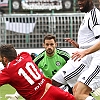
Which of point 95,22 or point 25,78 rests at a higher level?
point 95,22

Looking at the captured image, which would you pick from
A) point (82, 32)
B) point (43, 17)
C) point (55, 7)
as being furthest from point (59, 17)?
point (82, 32)

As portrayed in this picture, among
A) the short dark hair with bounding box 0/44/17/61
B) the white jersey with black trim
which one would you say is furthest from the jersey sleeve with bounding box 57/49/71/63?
the short dark hair with bounding box 0/44/17/61

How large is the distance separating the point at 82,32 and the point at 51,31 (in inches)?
363

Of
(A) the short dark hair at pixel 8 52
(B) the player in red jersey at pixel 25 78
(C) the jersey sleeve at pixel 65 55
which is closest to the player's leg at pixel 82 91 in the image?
(B) the player in red jersey at pixel 25 78

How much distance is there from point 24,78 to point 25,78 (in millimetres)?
14

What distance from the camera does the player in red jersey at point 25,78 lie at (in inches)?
268

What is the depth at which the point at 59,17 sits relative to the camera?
16891mm

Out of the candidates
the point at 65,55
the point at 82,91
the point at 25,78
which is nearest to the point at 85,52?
the point at 82,91

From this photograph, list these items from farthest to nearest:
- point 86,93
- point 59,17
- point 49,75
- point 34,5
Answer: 1. point 34,5
2. point 59,17
3. point 49,75
4. point 86,93

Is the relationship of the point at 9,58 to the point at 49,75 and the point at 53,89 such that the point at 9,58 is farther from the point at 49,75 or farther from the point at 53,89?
the point at 49,75

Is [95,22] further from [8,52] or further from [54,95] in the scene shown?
[8,52]

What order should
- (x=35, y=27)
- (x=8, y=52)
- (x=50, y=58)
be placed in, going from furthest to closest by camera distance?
(x=35, y=27) → (x=50, y=58) → (x=8, y=52)

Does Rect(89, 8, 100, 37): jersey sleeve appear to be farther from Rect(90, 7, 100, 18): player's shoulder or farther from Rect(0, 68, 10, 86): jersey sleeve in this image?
Rect(0, 68, 10, 86): jersey sleeve

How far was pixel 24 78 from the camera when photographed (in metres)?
6.84
